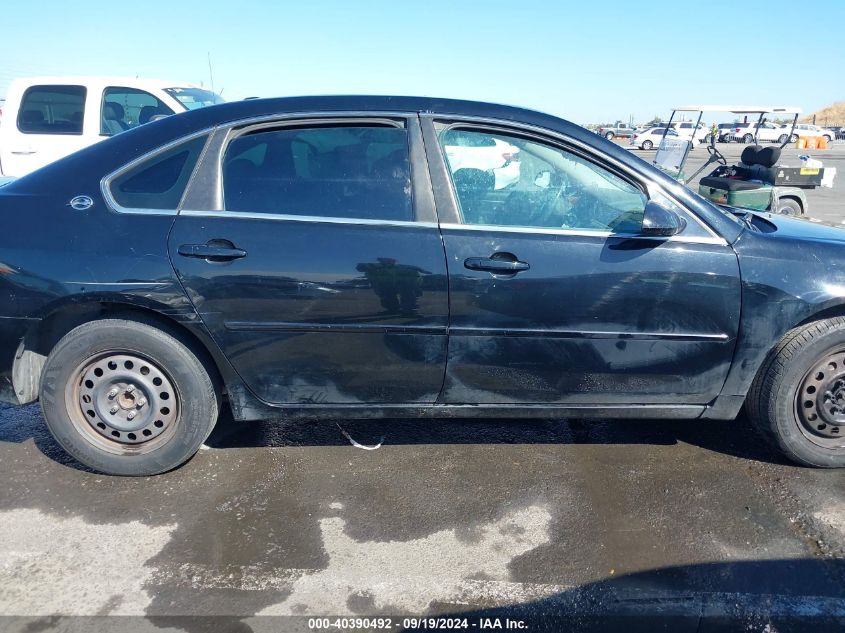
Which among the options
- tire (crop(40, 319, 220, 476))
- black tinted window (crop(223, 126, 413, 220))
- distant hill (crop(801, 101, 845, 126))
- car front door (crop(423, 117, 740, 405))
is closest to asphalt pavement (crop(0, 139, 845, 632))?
tire (crop(40, 319, 220, 476))

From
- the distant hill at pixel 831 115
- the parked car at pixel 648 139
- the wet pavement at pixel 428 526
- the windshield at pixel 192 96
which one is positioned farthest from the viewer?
the distant hill at pixel 831 115

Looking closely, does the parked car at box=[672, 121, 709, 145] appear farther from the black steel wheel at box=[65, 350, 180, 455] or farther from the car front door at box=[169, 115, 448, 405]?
the black steel wheel at box=[65, 350, 180, 455]

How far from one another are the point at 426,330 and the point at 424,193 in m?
0.61

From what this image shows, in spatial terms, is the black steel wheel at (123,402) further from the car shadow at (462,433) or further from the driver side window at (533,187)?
the driver side window at (533,187)

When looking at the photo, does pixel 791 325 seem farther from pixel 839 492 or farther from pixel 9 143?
pixel 9 143

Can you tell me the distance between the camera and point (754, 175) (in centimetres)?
866

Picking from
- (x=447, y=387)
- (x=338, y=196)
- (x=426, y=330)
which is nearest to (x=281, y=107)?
(x=338, y=196)

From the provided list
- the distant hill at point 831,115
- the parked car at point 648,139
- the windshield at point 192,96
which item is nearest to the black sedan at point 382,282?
the windshield at point 192,96

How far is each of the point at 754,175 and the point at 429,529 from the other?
8.08 meters

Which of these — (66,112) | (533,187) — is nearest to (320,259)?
(533,187)

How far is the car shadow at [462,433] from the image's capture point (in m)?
3.36

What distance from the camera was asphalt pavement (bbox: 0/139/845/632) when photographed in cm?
224

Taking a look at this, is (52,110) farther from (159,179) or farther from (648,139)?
(648,139)

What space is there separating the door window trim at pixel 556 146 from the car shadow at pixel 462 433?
1205 millimetres
